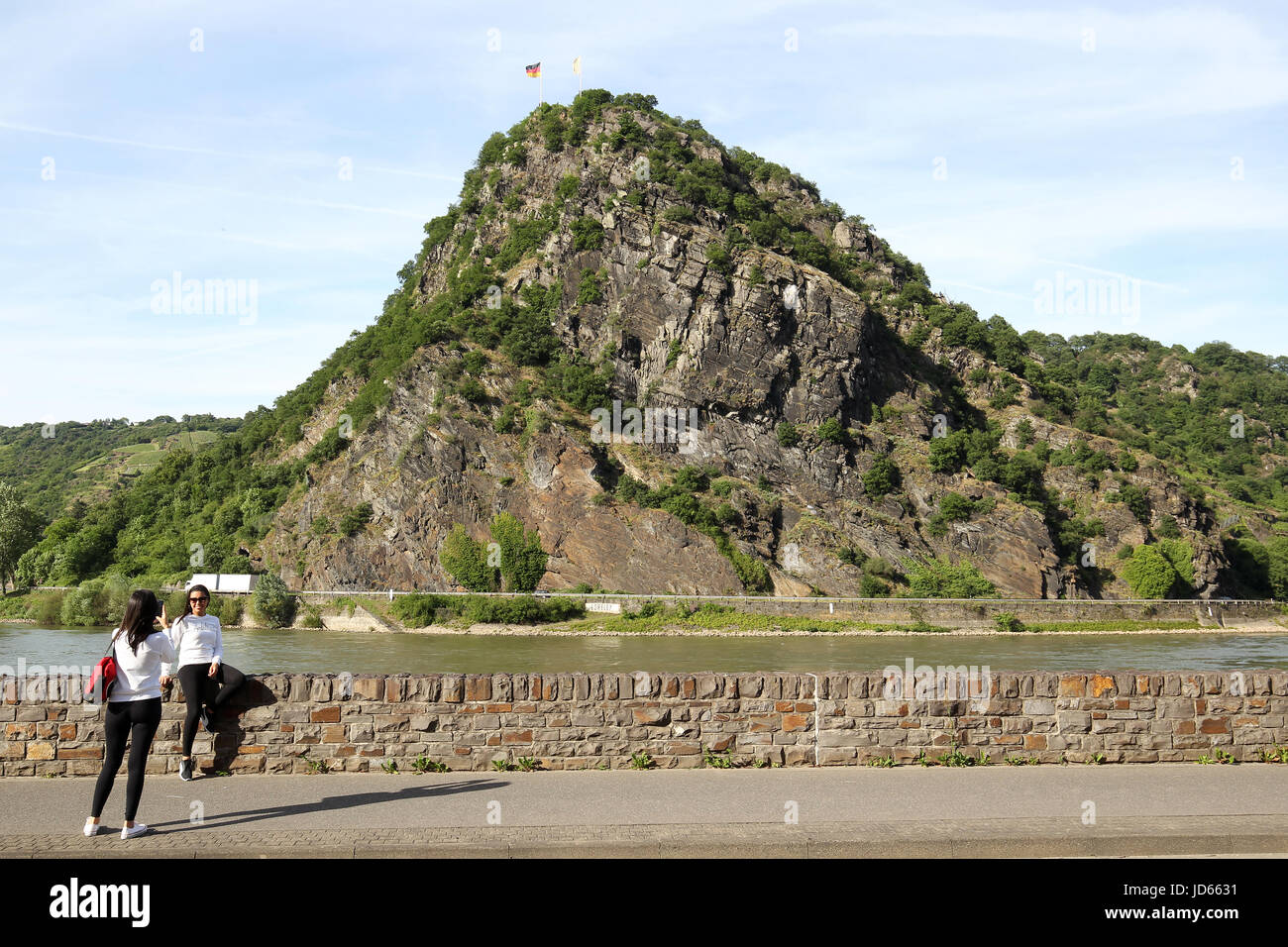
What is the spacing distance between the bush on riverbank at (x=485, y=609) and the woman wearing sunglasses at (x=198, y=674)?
6274 cm

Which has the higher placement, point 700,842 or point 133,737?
point 133,737

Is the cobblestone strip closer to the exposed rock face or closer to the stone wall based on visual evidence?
the stone wall

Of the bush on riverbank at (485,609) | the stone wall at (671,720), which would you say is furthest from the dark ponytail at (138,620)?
the bush on riverbank at (485,609)

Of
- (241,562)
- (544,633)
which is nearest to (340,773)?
(544,633)

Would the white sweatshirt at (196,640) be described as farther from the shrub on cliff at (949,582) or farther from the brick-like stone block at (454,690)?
the shrub on cliff at (949,582)

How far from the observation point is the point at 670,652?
191ft

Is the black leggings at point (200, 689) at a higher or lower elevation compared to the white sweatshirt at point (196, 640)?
lower

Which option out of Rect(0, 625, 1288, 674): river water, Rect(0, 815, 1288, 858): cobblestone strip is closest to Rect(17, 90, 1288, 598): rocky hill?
Rect(0, 625, 1288, 674): river water

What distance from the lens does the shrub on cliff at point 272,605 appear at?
246ft

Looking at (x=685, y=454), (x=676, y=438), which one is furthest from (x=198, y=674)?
(x=676, y=438)

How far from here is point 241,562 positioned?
288 feet

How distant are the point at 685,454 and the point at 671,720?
265ft

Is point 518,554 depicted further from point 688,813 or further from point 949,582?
point 688,813
